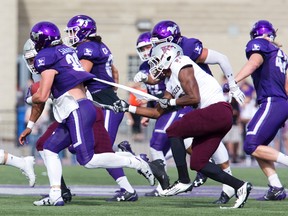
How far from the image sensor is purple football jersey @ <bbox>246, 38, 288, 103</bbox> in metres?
11.2

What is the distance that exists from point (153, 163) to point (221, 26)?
65.3 feet

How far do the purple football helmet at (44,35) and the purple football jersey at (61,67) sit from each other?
7cm

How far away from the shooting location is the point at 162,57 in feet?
32.3

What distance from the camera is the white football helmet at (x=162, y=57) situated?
9.81 m

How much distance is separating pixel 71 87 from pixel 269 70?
90.4 inches

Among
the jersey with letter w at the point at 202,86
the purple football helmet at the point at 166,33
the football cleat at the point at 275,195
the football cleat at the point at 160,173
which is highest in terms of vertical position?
the purple football helmet at the point at 166,33

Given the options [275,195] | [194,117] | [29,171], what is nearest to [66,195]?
→ [29,171]

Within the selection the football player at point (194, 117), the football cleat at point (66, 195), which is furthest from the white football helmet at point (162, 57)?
the football cleat at point (66, 195)

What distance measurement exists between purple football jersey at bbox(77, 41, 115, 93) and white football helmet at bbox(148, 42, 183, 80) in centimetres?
132

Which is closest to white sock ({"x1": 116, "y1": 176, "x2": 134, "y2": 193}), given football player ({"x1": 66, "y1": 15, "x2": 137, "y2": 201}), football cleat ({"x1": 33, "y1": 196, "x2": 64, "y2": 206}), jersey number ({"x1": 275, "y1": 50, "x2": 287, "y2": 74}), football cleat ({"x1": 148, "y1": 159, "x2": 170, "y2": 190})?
football player ({"x1": 66, "y1": 15, "x2": 137, "y2": 201})

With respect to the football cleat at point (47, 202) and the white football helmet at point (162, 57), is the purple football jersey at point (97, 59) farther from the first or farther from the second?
the football cleat at point (47, 202)

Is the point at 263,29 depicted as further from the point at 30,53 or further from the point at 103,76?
the point at 30,53

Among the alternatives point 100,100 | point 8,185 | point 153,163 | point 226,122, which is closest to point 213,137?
point 226,122

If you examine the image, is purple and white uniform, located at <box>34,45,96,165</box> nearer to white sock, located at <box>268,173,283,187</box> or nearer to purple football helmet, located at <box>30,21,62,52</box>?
purple football helmet, located at <box>30,21,62,52</box>
